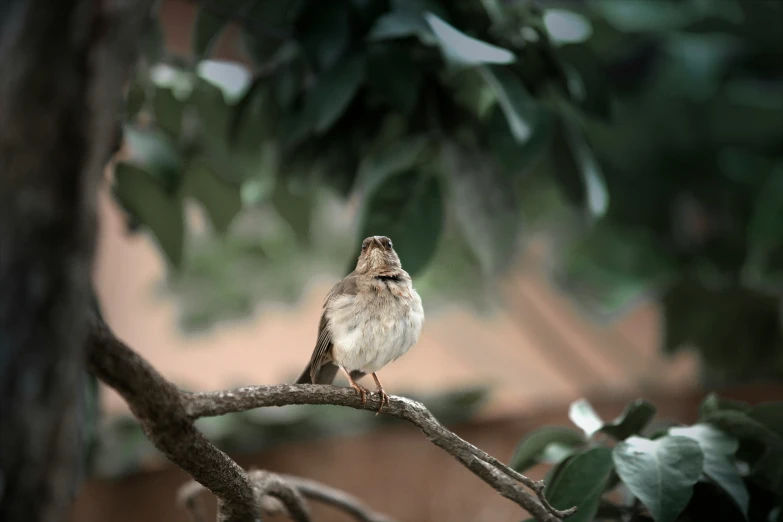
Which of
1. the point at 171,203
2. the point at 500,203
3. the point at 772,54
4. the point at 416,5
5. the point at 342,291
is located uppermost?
the point at 772,54

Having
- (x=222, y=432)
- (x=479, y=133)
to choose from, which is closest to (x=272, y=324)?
(x=222, y=432)

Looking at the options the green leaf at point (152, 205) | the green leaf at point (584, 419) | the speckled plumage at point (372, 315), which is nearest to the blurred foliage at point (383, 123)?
the green leaf at point (152, 205)

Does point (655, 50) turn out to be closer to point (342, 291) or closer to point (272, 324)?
point (272, 324)

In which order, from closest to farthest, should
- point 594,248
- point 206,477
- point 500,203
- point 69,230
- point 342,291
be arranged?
point 69,230
point 206,477
point 342,291
point 500,203
point 594,248

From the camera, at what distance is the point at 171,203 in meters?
1.53

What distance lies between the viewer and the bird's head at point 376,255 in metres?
1.12

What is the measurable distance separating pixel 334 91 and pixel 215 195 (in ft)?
1.44

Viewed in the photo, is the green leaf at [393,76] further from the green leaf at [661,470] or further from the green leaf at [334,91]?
the green leaf at [661,470]

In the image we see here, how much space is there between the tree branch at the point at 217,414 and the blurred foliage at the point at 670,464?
0.31ft

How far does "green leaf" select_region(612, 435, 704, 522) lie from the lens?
1102 mm

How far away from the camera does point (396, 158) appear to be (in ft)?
4.68

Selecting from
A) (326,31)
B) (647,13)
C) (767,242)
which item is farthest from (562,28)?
(647,13)

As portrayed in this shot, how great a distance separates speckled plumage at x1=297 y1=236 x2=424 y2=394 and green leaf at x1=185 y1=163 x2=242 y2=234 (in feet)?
2.00

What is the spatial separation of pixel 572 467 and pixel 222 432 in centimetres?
153
